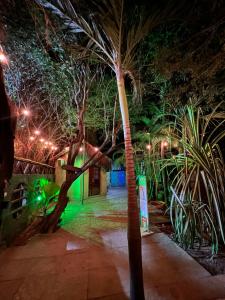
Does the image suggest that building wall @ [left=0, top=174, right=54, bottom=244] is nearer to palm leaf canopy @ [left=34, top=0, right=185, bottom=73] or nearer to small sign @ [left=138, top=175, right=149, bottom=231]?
small sign @ [left=138, top=175, right=149, bottom=231]

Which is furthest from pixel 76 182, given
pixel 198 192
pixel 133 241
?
pixel 133 241

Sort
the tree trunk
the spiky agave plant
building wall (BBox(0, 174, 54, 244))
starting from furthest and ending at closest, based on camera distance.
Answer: the tree trunk → building wall (BBox(0, 174, 54, 244)) → the spiky agave plant

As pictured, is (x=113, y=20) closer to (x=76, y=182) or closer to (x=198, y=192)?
(x=198, y=192)

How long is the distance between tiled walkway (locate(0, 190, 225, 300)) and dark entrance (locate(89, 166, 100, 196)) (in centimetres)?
837

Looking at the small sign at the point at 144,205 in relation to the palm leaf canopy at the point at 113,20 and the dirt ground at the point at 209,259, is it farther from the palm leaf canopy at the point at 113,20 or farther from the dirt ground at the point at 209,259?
the palm leaf canopy at the point at 113,20

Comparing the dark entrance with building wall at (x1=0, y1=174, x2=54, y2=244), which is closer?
building wall at (x1=0, y1=174, x2=54, y2=244)

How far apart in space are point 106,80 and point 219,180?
555 centimetres

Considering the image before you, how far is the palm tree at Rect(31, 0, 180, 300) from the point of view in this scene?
8.19 feet

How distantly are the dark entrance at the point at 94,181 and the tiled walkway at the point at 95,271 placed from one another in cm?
837

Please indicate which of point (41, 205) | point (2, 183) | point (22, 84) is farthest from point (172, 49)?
point (41, 205)

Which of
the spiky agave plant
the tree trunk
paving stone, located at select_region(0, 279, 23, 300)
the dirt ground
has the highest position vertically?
the spiky agave plant

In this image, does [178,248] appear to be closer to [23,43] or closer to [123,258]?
[123,258]

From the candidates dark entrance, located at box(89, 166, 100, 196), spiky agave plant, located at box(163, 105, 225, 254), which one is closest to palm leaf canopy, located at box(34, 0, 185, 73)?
spiky agave plant, located at box(163, 105, 225, 254)

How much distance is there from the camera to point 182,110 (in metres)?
4.64
